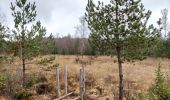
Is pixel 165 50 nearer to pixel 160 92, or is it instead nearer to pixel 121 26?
pixel 121 26

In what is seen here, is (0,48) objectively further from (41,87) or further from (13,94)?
(41,87)

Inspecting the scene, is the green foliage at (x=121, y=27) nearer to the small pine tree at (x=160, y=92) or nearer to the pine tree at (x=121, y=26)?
the pine tree at (x=121, y=26)

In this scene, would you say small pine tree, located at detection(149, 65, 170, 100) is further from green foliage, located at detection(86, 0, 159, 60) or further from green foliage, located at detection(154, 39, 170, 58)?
green foliage, located at detection(154, 39, 170, 58)

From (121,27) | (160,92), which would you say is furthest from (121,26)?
(160,92)

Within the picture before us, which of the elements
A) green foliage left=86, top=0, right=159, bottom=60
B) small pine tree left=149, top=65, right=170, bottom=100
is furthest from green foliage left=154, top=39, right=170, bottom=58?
small pine tree left=149, top=65, right=170, bottom=100

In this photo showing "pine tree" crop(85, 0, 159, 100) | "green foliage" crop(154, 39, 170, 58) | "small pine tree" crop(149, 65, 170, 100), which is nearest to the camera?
"small pine tree" crop(149, 65, 170, 100)

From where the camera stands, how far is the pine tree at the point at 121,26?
17094 mm

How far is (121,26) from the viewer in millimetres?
17000

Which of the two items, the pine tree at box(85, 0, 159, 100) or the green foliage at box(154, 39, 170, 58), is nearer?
the pine tree at box(85, 0, 159, 100)

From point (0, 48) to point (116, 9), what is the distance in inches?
270

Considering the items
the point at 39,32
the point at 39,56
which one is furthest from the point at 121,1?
the point at 39,56

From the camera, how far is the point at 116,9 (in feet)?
56.3

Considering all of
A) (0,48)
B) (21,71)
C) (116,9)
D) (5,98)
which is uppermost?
(116,9)

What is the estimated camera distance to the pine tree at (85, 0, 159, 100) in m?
17.1
